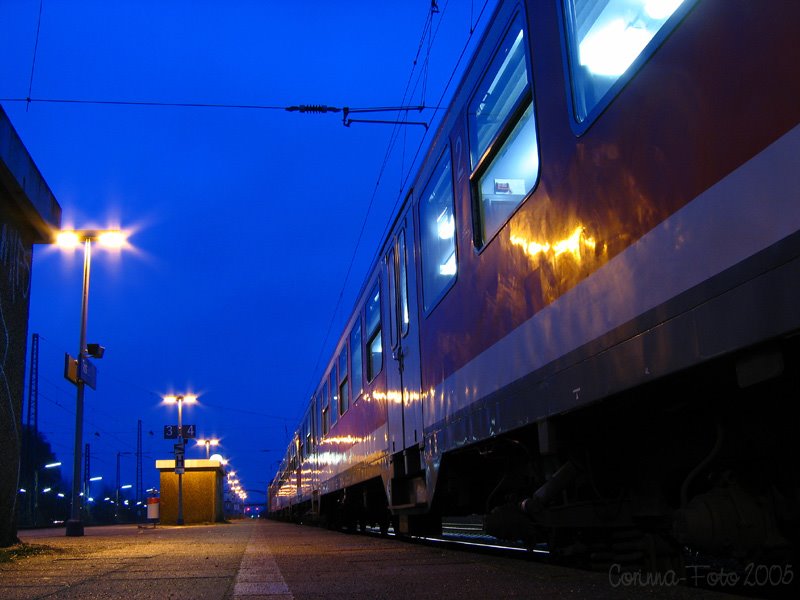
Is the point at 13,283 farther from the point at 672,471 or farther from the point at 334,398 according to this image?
the point at 672,471

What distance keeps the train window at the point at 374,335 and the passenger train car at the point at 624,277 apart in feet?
8.80

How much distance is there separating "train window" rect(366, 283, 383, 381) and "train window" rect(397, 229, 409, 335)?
3.95 feet

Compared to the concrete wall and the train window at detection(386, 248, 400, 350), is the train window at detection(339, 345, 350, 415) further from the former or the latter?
the concrete wall

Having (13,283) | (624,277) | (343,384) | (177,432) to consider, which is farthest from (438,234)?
(177,432)

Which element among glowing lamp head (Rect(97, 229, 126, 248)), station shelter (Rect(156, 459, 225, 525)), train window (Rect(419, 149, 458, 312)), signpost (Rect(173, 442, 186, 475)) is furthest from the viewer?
station shelter (Rect(156, 459, 225, 525))

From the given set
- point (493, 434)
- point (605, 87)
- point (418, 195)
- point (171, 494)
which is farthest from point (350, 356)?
point (171, 494)

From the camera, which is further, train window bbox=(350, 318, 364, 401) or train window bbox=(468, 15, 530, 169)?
train window bbox=(350, 318, 364, 401)

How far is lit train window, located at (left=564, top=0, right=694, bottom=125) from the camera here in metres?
3.06

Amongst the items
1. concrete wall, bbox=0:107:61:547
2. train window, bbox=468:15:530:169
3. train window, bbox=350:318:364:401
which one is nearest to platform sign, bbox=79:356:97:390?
concrete wall, bbox=0:107:61:547

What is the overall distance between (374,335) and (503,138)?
17.0 feet

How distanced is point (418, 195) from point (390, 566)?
129 inches

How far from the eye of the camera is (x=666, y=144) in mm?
2957

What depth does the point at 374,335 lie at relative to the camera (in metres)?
9.73

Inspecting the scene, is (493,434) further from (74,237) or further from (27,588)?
(74,237)
